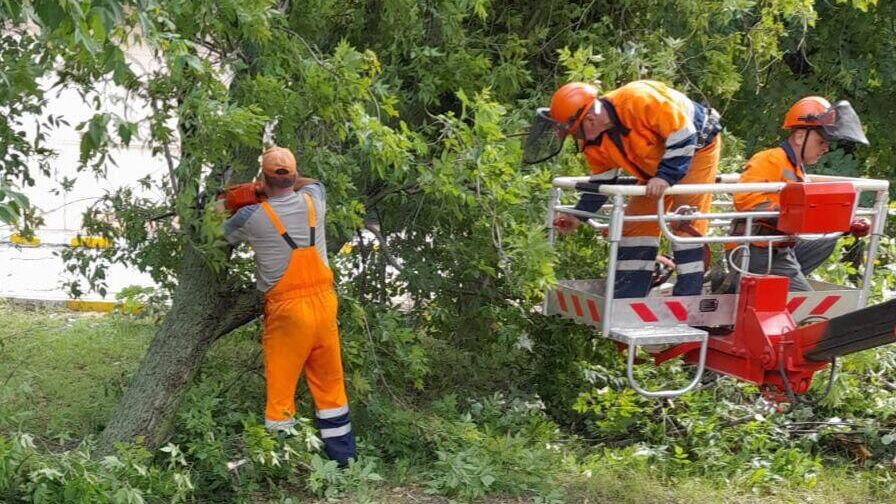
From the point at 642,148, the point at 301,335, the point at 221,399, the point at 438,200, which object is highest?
the point at 642,148

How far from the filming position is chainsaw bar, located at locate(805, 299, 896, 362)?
16.7ft

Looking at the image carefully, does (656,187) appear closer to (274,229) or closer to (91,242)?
→ (274,229)

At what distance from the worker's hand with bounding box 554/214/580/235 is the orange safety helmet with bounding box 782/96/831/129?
52.3 inches

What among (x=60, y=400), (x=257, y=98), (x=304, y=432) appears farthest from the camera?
(x=60, y=400)

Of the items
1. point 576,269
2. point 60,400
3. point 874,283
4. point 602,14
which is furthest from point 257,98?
point 874,283

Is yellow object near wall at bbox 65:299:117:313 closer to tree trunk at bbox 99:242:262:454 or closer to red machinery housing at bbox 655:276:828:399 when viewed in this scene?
tree trunk at bbox 99:242:262:454

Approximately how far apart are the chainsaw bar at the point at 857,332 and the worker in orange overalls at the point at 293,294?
266cm

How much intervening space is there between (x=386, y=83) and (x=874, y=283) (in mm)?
3892

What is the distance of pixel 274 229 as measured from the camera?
18.7ft

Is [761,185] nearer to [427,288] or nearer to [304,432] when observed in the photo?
[427,288]

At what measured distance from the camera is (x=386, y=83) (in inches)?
258

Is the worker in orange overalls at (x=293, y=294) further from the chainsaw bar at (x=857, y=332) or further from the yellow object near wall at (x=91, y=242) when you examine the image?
the chainsaw bar at (x=857, y=332)

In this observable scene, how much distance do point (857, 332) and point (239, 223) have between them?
10.7 ft

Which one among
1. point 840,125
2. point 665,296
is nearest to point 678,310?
point 665,296
